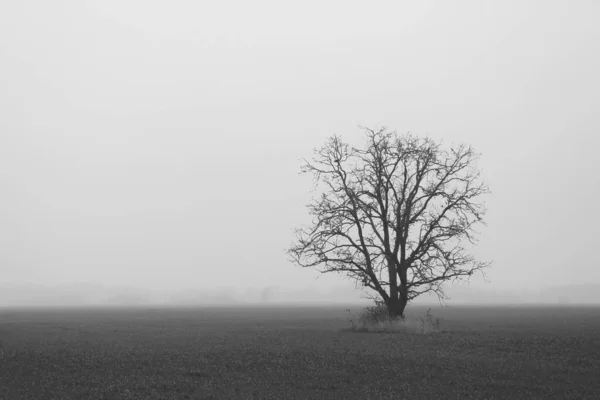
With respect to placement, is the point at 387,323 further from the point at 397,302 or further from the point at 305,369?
the point at 305,369

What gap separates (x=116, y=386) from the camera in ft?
52.8

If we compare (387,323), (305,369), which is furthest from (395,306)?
(305,369)

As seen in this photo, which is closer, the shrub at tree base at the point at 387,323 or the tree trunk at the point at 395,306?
the shrub at tree base at the point at 387,323

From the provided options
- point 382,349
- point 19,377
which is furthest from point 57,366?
point 382,349

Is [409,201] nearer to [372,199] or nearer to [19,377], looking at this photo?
[372,199]

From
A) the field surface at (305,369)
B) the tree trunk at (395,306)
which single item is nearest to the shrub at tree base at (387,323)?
the tree trunk at (395,306)

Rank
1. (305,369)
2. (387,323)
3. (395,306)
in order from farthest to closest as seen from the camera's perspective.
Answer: (395,306) → (387,323) → (305,369)

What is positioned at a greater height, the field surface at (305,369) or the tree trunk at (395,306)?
the tree trunk at (395,306)

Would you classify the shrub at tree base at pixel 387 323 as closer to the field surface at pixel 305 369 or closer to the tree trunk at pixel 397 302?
the tree trunk at pixel 397 302

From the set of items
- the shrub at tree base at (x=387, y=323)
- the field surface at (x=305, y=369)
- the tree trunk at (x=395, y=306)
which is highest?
the tree trunk at (x=395, y=306)

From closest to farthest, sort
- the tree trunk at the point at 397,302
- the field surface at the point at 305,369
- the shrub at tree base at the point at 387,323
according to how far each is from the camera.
→ the field surface at the point at 305,369 → the shrub at tree base at the point at 387,323 → the tree trunk at the point at 397,302

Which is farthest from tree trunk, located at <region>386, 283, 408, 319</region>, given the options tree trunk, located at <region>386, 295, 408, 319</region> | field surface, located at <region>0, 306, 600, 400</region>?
field surface, located at <region>0, 306, 600, 400</region>

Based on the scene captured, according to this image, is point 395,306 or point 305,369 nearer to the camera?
point 305,369

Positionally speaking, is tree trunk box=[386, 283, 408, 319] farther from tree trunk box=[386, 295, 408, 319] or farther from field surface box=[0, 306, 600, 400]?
field surface box=[0, 306, 600, 400]
